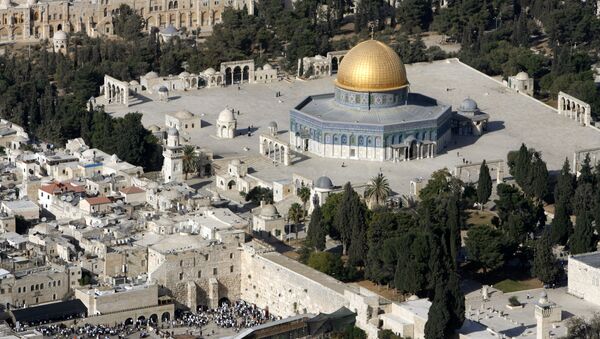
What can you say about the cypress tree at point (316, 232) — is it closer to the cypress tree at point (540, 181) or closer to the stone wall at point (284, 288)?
the stone wall at point (284, 288)

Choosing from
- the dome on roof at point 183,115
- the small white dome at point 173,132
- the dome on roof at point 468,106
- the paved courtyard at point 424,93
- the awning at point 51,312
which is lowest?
the awning at point 51,312

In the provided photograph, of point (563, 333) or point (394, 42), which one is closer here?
point (563, 333)

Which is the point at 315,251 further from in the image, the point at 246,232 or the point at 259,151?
the point at 259,151

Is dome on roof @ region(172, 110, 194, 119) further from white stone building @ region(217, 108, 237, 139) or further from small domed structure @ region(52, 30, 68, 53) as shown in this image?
small domed structure @ region(52, 30, 68, 53)

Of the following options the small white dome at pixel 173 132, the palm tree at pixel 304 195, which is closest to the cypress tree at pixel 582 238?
the palm tree at pixel 304 195

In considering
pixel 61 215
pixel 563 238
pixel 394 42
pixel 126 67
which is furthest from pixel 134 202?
pixel 394 42
